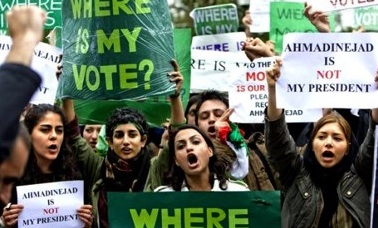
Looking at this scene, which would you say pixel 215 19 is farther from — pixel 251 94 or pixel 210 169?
pixel 210 169

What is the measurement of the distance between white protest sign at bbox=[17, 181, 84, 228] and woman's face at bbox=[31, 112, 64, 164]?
0.25m

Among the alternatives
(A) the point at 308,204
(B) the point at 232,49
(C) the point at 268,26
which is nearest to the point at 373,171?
(A) the point at 308,204

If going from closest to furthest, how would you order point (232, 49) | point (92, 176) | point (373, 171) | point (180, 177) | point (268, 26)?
1. point (373, 171)
2. point (180, 177)
3. point (92, 176)
4. point (232, 49)
5. point (268, 26)

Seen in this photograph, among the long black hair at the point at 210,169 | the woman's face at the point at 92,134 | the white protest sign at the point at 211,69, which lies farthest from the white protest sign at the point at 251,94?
the long black hair at the point at 210,169

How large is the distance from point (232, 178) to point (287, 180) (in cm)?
56

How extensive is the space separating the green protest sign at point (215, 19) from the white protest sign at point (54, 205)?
11.4 feet

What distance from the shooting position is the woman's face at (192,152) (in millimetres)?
6172

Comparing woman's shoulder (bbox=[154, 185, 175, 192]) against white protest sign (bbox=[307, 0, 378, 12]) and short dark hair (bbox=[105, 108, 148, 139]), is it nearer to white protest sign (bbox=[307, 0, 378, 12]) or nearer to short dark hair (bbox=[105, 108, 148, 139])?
short dark hair (bbox=[105, 108, 148, 139])

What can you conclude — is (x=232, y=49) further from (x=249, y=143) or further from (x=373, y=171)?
(x=373, y=171)

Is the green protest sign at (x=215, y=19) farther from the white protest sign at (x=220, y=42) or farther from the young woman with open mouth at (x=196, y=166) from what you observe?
the young woman with open mouth at (x=196, y=166)

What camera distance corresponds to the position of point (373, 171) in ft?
19.3

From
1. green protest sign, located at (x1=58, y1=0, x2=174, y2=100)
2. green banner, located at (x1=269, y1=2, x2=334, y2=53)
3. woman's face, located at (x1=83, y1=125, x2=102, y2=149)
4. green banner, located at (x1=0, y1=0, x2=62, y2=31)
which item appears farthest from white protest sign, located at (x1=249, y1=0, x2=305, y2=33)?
green protest sign, located at (x1=58, y1=0, x2=174, y2=100)

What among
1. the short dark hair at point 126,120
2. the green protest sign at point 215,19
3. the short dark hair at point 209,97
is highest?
the green protest sign at point 215,19

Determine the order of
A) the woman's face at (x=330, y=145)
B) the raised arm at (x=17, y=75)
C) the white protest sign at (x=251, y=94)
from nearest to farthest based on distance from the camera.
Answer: the raised arm at (x=17, y=75), the woman's face at (x=330, y=145), the white protest sign at (x=251, y=94)
